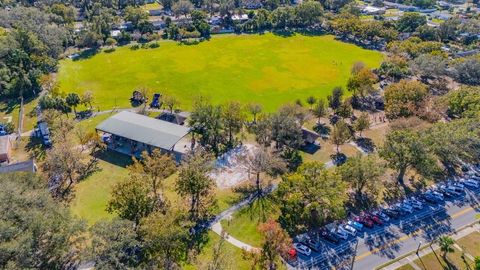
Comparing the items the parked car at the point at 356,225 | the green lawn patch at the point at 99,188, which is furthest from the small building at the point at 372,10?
the green lawn patch at the point at 99,188

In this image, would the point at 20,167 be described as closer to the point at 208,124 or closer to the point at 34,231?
the point at 34,231

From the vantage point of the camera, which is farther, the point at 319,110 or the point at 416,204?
the point at 319,110

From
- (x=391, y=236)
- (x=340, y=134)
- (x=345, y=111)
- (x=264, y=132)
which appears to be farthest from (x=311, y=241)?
(x=345, y=111)

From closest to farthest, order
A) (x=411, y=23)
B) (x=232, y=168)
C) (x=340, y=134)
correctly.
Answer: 1. (x=232, y=168)
2. (x=340, y=134)
3. (x=411, y=23)

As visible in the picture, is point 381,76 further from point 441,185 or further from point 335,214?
point 335,214

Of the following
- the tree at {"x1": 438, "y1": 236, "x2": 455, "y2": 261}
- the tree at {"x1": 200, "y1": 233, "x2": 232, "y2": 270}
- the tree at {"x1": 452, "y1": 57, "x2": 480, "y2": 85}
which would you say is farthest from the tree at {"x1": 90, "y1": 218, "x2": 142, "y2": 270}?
the tree at {"x1": 452, "y1": 57, "x2": 480, "y2": 85}

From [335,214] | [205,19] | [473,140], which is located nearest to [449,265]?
[335,214]

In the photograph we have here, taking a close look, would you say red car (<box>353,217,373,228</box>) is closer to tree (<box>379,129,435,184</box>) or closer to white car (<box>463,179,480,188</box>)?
tree (<box>379,129,435,184</box>)
